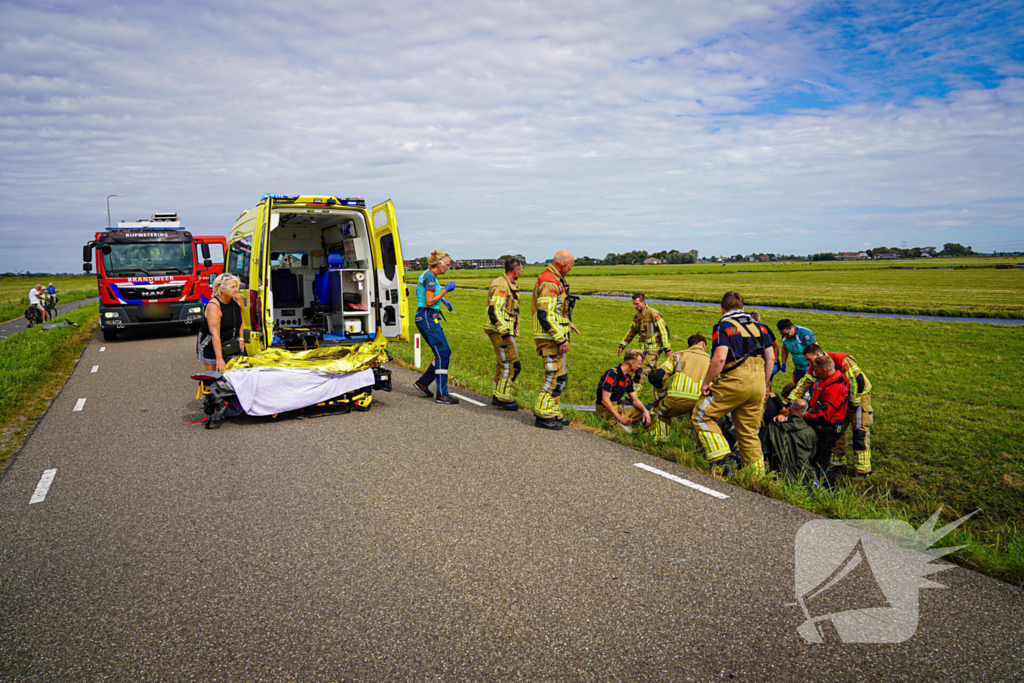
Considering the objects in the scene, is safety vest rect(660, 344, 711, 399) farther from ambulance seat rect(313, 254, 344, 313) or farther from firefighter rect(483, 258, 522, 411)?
ambulance seat rect(313, 254, 344, 313)

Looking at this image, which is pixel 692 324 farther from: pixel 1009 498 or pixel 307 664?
pixel 307 664

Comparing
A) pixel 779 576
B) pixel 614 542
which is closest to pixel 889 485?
pixel 779 576

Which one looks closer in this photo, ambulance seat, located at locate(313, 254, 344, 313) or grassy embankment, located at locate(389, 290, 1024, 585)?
grassy embankment, located at locate(389, 290, 1024, 585)

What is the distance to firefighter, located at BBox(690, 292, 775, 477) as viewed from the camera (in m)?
5.39

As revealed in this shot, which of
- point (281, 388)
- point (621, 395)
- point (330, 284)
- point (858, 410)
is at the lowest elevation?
point (621, 395)

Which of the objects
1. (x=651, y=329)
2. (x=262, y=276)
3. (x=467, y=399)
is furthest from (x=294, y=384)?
(x=651, y=329)

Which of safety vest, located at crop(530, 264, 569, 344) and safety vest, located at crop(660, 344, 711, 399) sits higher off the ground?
safety vest, located at crop(530, 264, 569, 344)

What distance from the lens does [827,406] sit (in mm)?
6426

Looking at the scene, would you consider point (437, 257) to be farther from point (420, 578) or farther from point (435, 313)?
point (420, 578)

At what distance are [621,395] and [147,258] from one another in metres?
14.9

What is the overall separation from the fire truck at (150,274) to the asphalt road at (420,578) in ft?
38.3

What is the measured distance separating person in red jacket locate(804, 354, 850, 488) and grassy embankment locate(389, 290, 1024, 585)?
375 mm

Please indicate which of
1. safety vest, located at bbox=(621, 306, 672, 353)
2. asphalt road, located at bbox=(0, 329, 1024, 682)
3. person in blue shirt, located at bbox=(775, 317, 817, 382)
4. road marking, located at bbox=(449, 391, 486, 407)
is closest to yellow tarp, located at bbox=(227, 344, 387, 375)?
road marking, located at bbox=(449, 391, 486, 407)

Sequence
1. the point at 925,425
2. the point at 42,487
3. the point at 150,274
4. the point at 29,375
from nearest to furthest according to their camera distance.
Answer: the point at 42,487 → the point at 925,425 → the point at 29,375 → the point at 150,274
